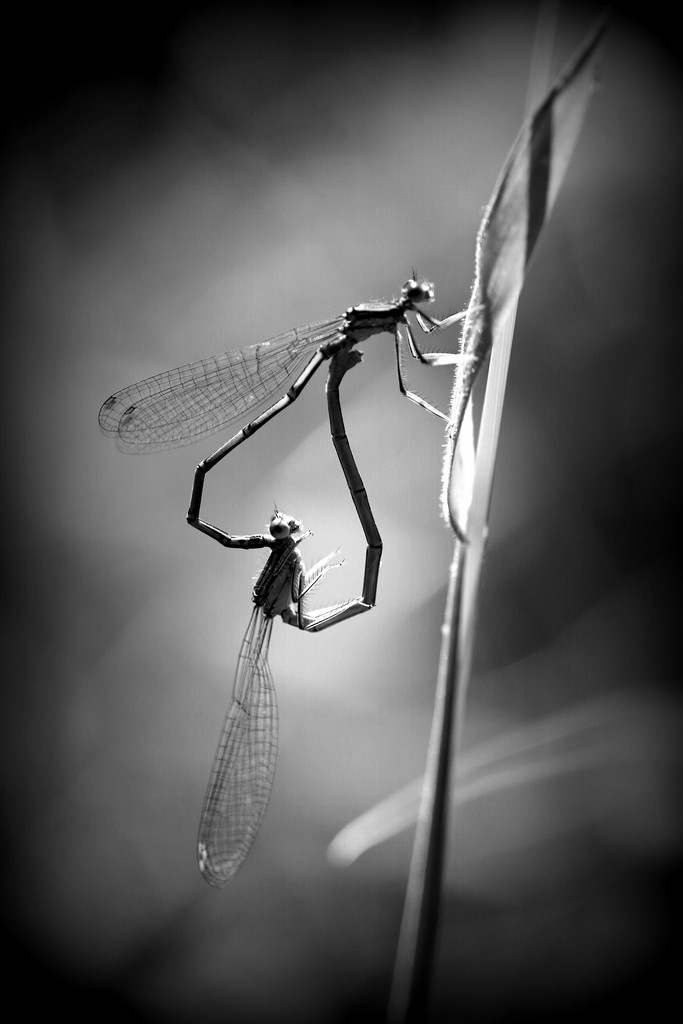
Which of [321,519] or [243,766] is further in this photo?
[321,519]

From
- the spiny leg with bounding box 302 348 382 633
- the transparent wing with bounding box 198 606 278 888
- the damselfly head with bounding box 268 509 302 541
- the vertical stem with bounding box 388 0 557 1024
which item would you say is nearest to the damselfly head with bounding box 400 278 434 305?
the spiny leg with bounding box 302 348 382 633

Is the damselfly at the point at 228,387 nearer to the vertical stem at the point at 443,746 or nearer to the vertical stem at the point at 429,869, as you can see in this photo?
the vertical stem at the point at 443,746

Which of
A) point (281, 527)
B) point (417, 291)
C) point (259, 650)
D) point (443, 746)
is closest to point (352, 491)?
point (281, 527)

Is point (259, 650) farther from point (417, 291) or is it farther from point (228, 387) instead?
point (417, 291)

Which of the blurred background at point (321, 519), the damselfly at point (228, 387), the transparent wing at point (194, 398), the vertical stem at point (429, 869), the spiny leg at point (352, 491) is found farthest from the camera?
the blurred background at point (321, 519)

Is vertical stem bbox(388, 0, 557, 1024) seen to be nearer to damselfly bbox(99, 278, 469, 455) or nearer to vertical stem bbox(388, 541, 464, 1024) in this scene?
vertical stem bbox(388, 541, 464, 1024)

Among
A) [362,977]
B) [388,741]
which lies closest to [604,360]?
[388,741]

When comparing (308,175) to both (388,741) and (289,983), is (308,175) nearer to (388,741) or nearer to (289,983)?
(388,741)

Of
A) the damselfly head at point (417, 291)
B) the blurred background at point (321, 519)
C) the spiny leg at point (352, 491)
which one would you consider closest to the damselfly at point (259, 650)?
the spiny leg at point (352, 491)
